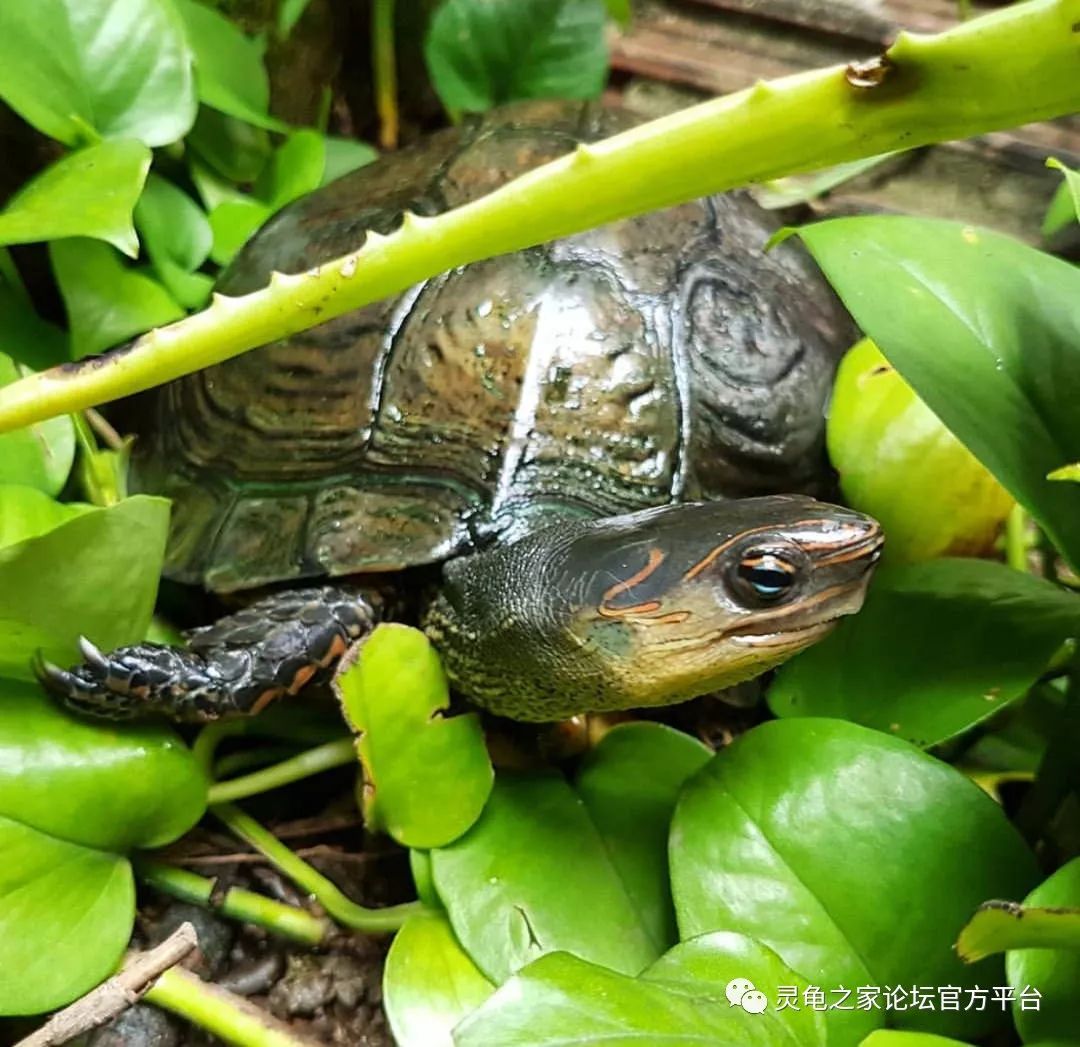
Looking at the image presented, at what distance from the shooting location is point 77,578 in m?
0.84

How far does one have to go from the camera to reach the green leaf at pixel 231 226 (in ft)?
4.55

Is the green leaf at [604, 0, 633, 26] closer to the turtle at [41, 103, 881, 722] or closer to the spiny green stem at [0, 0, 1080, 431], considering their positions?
the turtle at [41, 103, 881, 722]

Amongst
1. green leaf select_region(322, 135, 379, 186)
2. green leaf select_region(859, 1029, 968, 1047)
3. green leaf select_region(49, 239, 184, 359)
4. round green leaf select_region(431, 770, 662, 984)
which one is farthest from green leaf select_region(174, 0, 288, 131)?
green leaf select_region(859, 1029, 968, 1047)

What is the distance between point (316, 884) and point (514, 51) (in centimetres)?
133

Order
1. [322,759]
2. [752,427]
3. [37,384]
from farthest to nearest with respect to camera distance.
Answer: [752,427]
[322,759]
[37,384]

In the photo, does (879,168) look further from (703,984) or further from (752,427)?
(703,984)

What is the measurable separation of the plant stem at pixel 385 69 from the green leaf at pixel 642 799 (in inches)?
54.9

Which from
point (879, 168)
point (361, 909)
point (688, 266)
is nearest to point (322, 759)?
point (361, 909)

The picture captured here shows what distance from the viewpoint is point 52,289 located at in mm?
1368

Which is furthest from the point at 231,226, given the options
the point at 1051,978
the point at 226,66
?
the point at 1051,978

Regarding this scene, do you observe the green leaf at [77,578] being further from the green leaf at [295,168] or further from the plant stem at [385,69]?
the plant stem at [385,69]

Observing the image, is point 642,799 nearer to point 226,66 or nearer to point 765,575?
point 765,575

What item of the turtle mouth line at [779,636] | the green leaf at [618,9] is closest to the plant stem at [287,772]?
the turtle mouth line at [779,636]

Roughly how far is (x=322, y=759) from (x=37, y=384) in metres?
0.49
